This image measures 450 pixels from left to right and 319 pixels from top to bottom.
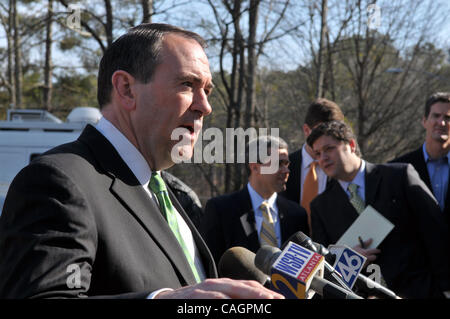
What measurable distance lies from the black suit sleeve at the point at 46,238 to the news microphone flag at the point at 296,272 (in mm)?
351

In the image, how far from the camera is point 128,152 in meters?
1.93

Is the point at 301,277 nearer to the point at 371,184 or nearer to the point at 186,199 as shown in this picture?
the point at 371,184

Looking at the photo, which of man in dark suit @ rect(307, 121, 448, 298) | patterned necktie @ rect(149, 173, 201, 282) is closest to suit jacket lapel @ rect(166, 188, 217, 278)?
patterned necktie @ rect(149, 173, 201, 282)

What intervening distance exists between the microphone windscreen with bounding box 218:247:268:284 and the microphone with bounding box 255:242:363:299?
0.55 metres

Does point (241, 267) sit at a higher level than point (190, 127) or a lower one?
lower

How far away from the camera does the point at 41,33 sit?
1911 cm

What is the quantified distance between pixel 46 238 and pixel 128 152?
643 millimetres

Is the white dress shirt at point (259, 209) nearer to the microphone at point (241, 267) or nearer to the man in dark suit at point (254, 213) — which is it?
the man in dark suit at point (254, 213)

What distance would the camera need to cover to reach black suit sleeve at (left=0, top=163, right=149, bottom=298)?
1306 millimetres

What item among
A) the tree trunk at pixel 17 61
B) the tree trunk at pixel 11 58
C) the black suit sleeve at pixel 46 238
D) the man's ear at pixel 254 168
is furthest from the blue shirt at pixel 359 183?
the tree trunk at pixel 11 58

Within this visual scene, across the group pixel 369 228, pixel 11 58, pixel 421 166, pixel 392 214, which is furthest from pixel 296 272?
pixel 11 58

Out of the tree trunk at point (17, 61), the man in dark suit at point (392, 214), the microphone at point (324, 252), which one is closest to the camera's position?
the microphone at point (324, 252)

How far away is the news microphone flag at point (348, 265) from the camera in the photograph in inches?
69.9
